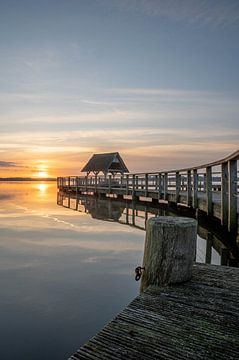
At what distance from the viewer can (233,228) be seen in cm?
802

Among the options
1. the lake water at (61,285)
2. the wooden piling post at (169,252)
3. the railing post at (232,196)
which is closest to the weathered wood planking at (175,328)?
the wooden piling post at (169,252)

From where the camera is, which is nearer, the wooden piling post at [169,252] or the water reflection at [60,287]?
the wooden piling post at [169,252]

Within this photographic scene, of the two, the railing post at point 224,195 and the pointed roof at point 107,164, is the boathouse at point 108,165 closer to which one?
the pointed roof at point 107,164

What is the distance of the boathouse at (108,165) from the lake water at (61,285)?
85.5ft

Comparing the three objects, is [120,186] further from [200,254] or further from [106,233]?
[200,254]

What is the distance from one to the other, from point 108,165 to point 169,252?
3425 cm

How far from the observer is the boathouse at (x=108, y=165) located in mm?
37938

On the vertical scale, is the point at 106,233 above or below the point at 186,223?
below

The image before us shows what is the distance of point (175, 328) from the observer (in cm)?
249

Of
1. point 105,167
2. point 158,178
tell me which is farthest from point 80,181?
point 158,178

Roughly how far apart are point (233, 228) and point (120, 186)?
2042cm

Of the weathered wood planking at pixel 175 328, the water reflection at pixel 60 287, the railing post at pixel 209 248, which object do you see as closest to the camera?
the weathered wood planking at pixel 175 328

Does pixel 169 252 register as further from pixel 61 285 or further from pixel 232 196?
pixel 232 196

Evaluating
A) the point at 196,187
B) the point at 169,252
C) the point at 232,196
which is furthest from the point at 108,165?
the point at 169,252
